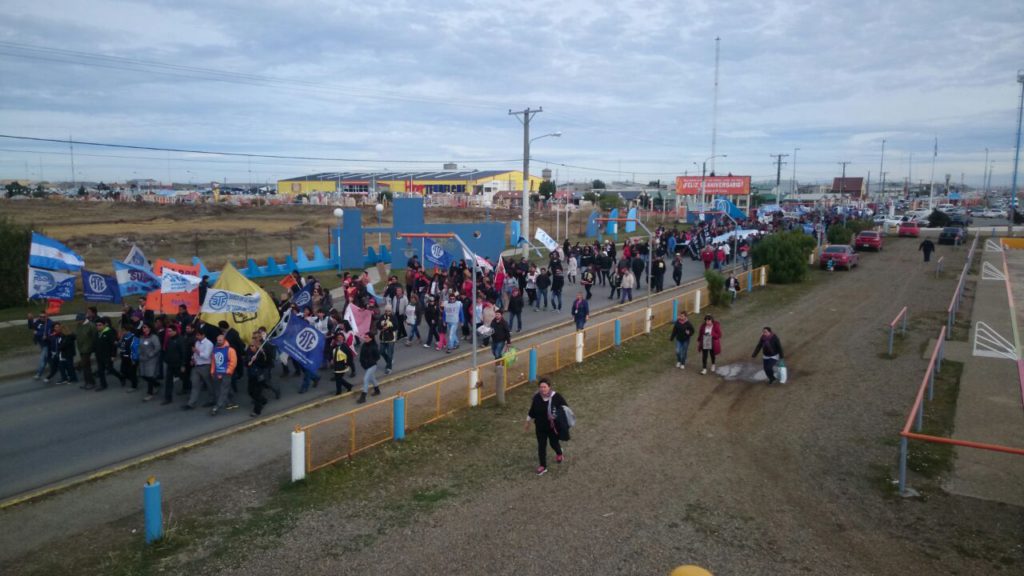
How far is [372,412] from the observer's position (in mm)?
11859

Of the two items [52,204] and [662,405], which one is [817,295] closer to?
[662,405]

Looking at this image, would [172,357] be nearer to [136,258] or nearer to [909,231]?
[136,258]

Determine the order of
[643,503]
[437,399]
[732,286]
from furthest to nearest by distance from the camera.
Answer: [732,286]
[437,399]
[643,503]

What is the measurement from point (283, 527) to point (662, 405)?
7.96 metres

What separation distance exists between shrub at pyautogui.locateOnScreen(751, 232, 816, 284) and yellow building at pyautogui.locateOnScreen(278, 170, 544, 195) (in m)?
72.3

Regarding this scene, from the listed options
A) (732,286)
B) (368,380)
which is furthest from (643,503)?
(732,286)

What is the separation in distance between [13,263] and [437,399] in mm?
18770

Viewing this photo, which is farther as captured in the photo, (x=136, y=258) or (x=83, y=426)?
(x=136, y=258)

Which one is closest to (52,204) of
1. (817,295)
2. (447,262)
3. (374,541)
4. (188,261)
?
(188,261)

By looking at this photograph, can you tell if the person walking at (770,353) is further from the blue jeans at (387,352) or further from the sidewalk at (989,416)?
the blue jeans at (387,352)

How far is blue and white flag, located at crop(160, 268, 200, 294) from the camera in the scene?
15.7 m

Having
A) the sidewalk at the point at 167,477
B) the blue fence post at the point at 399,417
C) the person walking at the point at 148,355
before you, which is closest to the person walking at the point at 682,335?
the blue fence post at the point at 399,417

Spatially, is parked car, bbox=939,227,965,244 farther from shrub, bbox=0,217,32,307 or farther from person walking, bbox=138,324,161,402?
shrub, bbox=0,217,32,307

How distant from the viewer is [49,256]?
1798 cm
